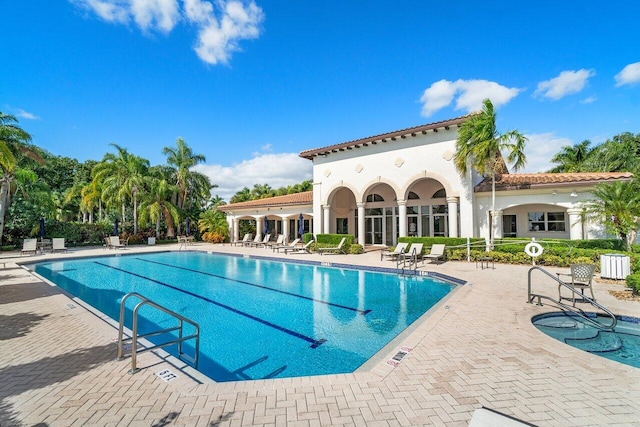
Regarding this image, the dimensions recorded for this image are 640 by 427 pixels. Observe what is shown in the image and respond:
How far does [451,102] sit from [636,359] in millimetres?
20978

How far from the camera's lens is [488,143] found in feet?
48.1

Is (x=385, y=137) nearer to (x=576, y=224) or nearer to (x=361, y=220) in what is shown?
(x=361, y=220)

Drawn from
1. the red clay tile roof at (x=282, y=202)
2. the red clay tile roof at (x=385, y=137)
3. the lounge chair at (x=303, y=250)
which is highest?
the red clay tile roof at (x=385, y=137)

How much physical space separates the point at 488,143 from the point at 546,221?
7.51 m

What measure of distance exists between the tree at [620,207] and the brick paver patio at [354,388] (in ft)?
36.0

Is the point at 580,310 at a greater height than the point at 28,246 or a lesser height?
lesser

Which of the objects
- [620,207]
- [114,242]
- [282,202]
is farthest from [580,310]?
[114,242]

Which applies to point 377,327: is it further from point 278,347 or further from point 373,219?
point 373,219

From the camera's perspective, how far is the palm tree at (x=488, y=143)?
1480cm

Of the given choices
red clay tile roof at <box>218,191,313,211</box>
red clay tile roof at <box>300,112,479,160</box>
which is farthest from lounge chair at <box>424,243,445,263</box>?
red clay tile roof at <box>218,191,313,211</box>

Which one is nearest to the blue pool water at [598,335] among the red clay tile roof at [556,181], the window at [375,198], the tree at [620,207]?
the tree at [620,207]

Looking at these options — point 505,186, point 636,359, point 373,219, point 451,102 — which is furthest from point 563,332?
point 451,102

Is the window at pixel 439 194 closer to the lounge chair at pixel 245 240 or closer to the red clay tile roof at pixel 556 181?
the red clay tile roof at pixel 556 181

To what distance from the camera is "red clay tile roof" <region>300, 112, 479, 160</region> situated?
1673cm
